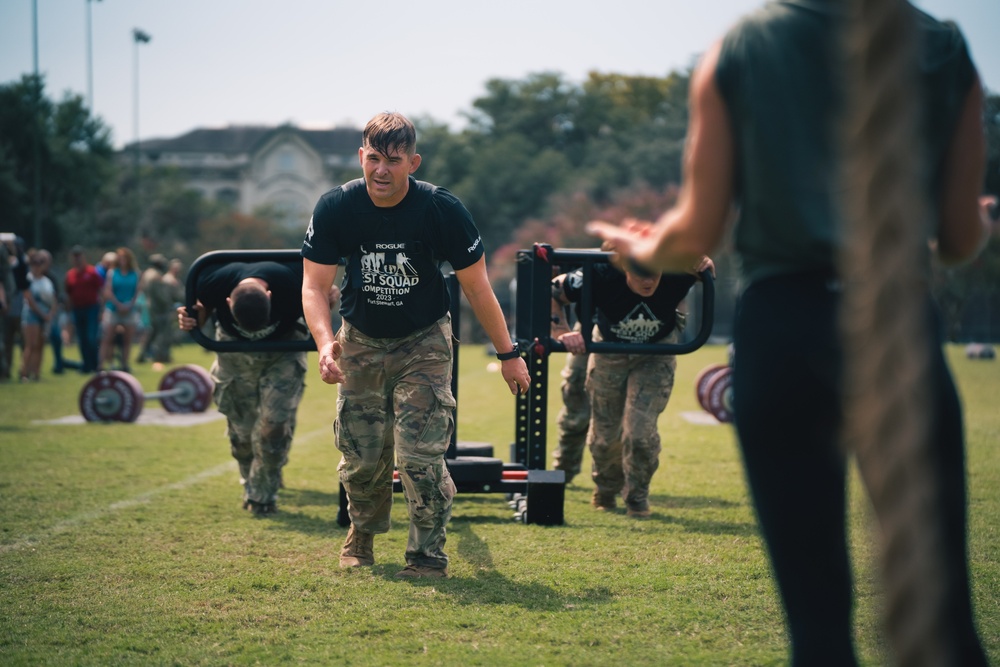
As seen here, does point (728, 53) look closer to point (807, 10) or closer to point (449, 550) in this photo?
point (807, 10)

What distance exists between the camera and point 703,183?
2141 millimetres

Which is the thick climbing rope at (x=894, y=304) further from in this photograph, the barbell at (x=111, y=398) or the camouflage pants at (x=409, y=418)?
the barbell at (x=111, y=398)

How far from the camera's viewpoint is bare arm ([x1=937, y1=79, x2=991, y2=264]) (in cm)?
210

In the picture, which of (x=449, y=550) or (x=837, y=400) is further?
(x=449, y=550)

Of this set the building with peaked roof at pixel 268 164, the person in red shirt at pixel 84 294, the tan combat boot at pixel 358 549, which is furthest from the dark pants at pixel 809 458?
the building with peaked roof at pixel 268 164

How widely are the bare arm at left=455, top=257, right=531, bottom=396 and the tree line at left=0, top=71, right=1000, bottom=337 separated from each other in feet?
110

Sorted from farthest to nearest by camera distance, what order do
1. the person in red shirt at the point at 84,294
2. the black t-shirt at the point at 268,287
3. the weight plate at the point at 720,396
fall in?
the person in red shirt at the point at 84,294, the weight plate at the point at 720,396, the black t-shirt at the point at 268,287

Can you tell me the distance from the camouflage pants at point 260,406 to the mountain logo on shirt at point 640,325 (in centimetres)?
219

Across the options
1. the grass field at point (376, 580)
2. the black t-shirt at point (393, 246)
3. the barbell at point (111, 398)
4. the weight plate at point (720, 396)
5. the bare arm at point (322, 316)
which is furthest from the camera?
the weight plate at point (720, 396)

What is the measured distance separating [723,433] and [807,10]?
393 inches

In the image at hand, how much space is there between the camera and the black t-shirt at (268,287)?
23.0ft

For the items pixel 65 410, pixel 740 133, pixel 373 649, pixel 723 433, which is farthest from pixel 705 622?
pixel 65 410

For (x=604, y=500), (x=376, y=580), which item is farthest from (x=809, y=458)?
(x=604, y=500)

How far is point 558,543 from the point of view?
6.04 m
